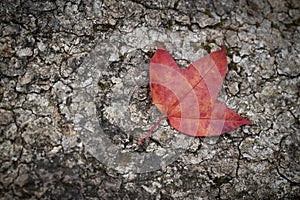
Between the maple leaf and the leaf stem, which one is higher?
the maple leaf

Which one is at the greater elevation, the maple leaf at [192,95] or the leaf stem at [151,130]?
the maple leaf at [192,95]

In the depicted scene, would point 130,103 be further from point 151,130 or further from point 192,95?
point 192,95

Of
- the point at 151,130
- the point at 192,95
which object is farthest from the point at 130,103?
the point at 192,95

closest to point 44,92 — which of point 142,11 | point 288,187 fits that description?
point 142,11

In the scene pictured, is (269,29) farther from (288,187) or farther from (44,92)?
(44,92)
